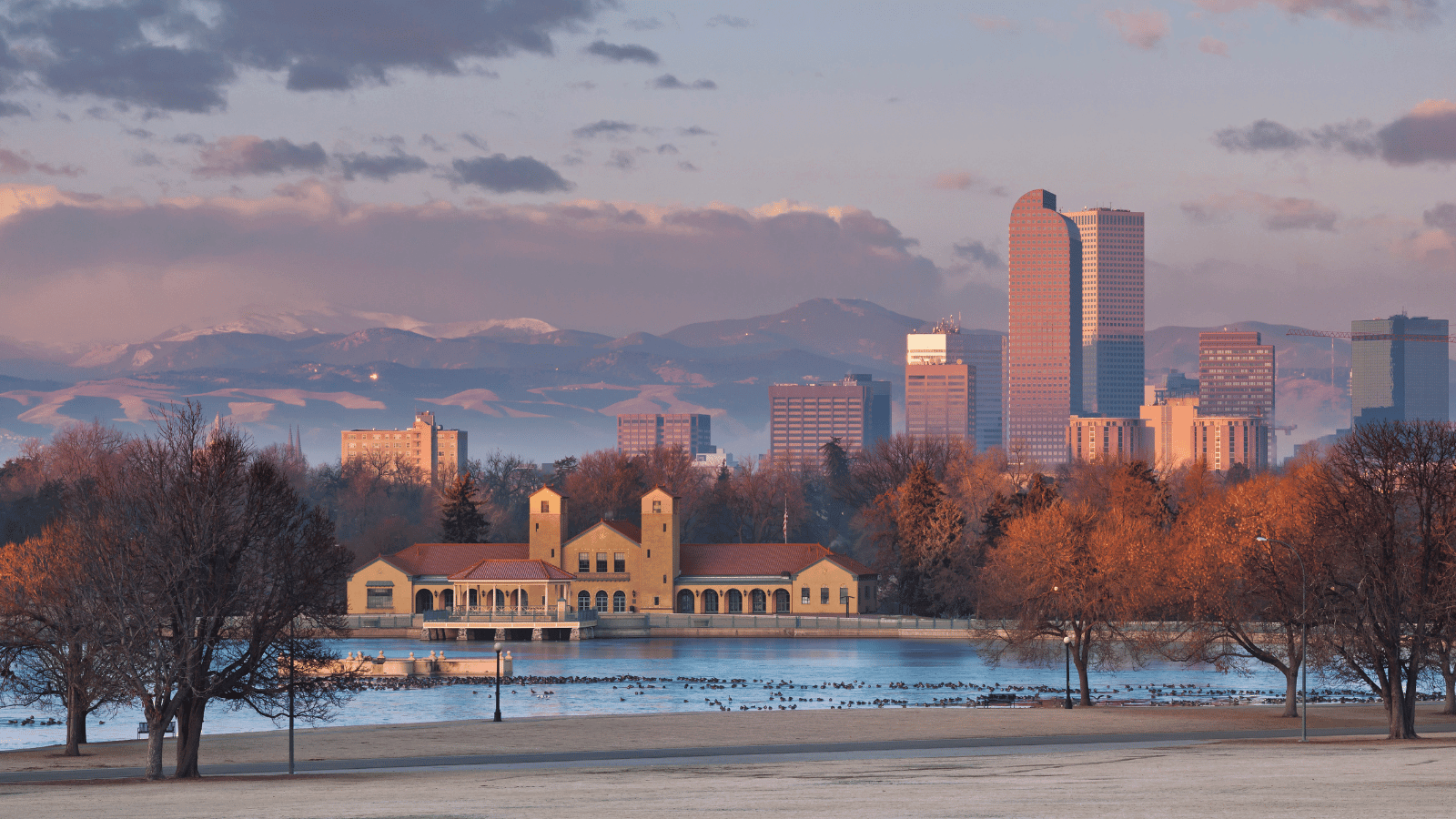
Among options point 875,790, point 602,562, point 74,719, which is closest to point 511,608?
point 602,562

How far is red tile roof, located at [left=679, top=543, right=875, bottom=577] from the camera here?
134625 millimetres

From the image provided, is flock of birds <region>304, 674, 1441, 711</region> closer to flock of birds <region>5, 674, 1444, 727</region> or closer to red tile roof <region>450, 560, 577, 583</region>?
flock of birds <region>5, 674, 1444, 727</region>

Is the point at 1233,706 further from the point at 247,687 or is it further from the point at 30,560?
the point at 30,560

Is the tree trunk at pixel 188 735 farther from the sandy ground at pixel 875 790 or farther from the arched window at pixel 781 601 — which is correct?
A: the arched window at pixel 781 601

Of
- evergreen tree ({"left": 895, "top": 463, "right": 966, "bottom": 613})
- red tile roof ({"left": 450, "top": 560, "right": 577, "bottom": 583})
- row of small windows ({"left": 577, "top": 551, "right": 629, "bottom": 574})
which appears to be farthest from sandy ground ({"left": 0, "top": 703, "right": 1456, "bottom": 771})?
row of small windows ({"left": 577, "top": 551, "right": 629, "bottom": 574})

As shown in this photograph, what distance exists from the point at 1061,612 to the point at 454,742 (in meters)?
29.9

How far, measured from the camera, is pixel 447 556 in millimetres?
135000

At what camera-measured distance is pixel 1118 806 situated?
96.4 feet

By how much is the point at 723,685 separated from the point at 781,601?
5030cm

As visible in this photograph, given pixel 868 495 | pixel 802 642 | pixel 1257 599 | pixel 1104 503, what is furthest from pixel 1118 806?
pixel 868 495

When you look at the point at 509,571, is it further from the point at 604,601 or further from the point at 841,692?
the point at 841,692

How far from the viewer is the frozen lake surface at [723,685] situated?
7312 centimetres

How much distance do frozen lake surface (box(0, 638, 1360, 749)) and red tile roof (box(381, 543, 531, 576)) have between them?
1836cm

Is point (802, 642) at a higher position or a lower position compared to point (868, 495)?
lower
